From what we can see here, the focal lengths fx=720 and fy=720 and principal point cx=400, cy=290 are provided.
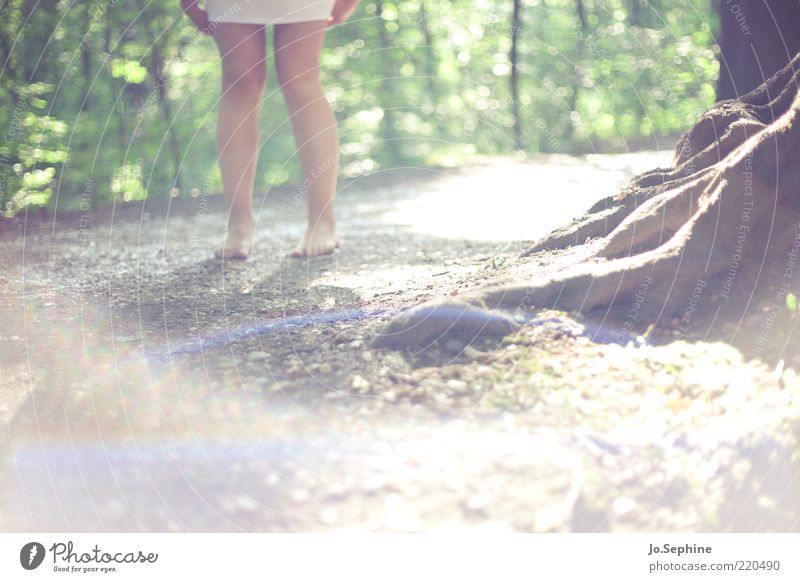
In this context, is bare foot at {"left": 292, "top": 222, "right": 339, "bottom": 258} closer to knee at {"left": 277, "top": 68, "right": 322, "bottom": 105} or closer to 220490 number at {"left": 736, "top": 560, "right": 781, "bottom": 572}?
knee at {"left": 277, "top": 68, "right": 322, "bottom": 105}

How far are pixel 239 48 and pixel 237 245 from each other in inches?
29.5

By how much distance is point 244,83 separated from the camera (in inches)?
105

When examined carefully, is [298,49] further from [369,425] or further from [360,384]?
[369,425]

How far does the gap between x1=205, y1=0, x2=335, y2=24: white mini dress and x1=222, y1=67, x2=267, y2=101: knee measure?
0.19 metres

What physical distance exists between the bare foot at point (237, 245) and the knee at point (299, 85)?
0.56 metres

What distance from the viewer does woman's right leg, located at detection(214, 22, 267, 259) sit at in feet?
8.57

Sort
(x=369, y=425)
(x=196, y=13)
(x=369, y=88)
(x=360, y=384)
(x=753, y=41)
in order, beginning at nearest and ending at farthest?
(x=369, y=425) < (x=360, y=384) < (x=753, y=41) < (x=196, y=13) < (x=369, y=88)

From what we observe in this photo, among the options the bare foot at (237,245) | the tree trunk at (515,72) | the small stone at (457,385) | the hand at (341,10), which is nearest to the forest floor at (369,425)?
A: the small stone at (457,385)

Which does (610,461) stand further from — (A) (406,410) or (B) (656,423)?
(A) (406,410)

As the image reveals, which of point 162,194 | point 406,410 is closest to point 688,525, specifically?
point 406,410

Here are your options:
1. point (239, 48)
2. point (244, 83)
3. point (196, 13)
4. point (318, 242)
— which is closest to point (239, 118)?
point (244, 83)

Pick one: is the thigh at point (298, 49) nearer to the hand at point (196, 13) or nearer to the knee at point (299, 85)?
the knee at point (299, 85)

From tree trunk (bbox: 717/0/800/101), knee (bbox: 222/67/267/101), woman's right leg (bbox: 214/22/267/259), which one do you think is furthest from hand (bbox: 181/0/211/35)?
tree trunk (bbox: 717/0/800/101)

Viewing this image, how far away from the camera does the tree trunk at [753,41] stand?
217 centimetres
